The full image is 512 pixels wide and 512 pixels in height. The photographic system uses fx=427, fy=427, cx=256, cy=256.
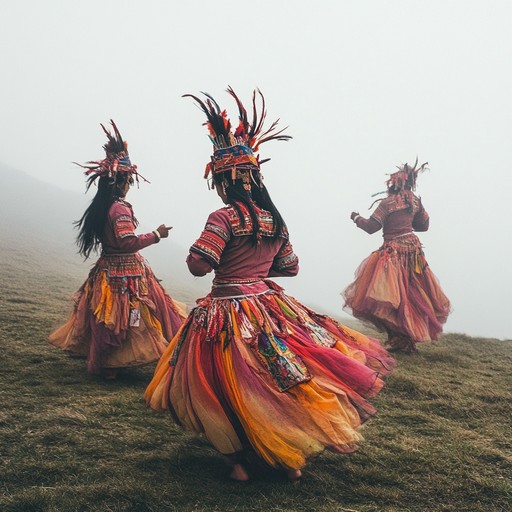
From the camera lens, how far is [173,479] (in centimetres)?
289

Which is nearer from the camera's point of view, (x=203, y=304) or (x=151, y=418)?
(x=203, y=304)

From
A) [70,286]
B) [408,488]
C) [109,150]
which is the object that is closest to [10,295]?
[70,286]

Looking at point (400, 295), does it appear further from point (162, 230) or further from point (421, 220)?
point (162, 230)

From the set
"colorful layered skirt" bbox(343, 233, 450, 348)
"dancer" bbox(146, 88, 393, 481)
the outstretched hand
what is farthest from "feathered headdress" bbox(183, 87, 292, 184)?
"colorful layered skirt" bbox(343, 233, 450, 348)

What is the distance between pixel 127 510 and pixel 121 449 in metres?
0.80

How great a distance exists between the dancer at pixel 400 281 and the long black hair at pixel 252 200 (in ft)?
12.6

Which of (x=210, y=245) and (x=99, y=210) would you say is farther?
(x=99, y=210)

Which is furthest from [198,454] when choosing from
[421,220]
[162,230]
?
[421,220]

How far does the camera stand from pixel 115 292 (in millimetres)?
4992

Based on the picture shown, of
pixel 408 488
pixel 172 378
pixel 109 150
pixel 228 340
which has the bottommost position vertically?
pixel 408 488

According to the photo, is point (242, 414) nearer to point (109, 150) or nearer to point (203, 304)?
point (203, 304)

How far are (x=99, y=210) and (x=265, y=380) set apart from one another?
10.7 feet

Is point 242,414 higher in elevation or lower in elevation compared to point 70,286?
higher

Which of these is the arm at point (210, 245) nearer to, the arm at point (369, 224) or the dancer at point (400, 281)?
the dancer at point (400, 281)
